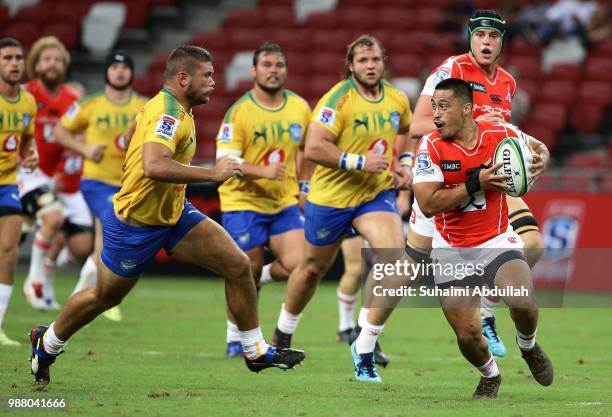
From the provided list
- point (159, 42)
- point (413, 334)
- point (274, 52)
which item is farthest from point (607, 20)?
point (274, 52)

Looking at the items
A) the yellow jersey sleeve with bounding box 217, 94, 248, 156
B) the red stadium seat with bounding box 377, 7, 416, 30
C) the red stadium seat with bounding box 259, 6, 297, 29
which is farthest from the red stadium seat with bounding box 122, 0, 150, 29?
the yellow jersey sleeve with bounding box 217, 94, 248, 156

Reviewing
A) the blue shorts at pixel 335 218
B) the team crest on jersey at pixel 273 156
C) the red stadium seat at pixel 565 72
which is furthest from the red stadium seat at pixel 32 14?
the blue shorts at pixel 335 218

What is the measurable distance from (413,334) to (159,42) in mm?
13699

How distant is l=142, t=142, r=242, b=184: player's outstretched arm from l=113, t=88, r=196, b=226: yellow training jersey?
168 mm

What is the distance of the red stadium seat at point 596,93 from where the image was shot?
2211 cm

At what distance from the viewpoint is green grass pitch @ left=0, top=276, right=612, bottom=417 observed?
8203 mm

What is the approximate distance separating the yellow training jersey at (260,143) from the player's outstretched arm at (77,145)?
256 centimetres

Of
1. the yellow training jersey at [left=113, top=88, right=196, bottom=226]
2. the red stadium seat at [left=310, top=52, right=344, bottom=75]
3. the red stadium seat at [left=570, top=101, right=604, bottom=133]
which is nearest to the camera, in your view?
the yellow training jersey at [left=113, top=88, right=196, bottom=226]

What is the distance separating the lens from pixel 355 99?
11000 millimetres

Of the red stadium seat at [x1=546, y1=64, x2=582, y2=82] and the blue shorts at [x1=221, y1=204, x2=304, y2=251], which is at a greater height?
the blue shorts at [x1=221, y1=204, x2=304, y2=251]

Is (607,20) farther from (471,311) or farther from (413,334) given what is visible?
(471,311)

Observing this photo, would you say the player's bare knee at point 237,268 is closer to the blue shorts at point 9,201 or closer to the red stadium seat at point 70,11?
the blue shorts at point 9,201

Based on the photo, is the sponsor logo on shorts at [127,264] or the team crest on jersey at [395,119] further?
the team crest on jersey at [395,119]

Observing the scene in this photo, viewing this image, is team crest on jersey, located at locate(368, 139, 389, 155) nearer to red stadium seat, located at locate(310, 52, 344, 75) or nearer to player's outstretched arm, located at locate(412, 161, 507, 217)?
player's outstretched arm, located at locate(412, 161, 507, 217)
